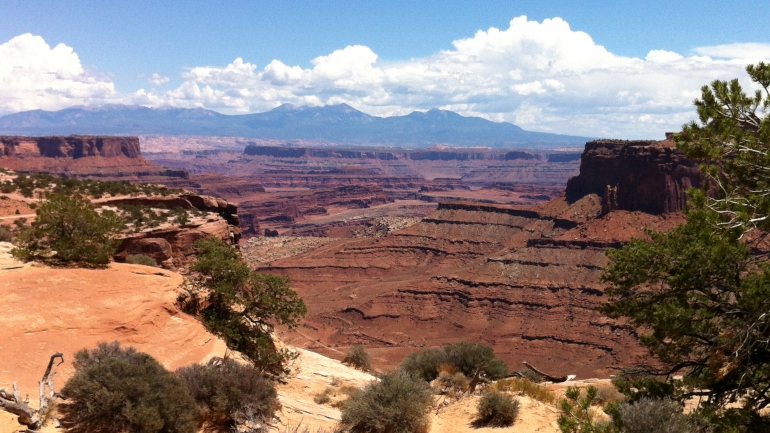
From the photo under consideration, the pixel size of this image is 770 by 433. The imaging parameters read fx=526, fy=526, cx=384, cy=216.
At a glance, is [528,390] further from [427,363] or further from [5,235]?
[5,235]

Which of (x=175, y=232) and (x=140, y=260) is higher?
(x=175, y=232)

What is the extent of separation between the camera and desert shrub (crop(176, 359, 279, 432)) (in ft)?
32.0

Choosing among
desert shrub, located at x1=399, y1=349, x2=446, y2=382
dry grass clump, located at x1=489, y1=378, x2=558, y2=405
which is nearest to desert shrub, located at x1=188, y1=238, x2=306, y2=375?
desert shrub, located at x1=399, y1=349, x2=446, y2=382

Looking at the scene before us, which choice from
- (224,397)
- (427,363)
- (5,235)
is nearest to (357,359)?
(427,363)

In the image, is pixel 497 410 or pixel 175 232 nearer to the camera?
pixel 497 410

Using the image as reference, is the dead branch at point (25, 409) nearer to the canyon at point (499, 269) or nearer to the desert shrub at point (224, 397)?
the desert shrub at point (224, 397)

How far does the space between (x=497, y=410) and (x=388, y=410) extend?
110 inches

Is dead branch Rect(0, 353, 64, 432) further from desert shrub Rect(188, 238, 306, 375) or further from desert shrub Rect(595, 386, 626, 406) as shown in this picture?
desert shrub Rect(595, 386, 626, 406)

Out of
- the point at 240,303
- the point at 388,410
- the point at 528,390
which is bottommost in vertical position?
the point at 528,390

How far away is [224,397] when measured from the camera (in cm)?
981

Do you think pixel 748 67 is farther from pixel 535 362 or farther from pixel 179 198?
pixel 535 362

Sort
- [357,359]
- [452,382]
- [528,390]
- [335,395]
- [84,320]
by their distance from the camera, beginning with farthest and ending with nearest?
[357,359] → [452,382] → [335,395] → [528,390] → [84,320]

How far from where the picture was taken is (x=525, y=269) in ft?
231

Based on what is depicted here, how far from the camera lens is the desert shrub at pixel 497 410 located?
39.6 feet
